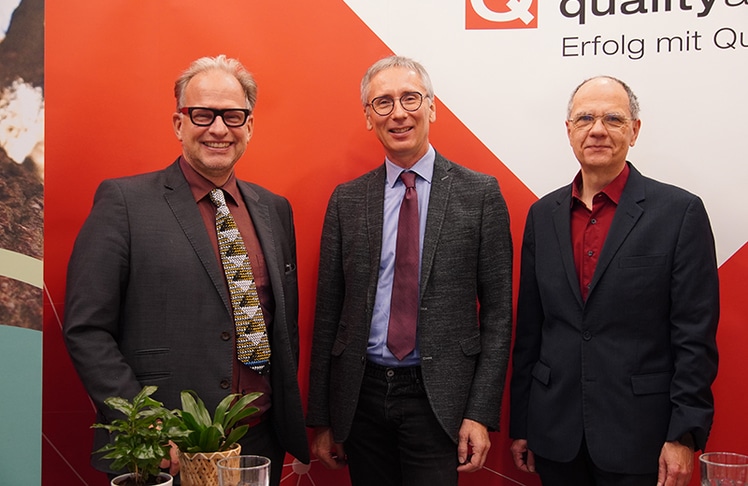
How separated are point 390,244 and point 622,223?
86cm

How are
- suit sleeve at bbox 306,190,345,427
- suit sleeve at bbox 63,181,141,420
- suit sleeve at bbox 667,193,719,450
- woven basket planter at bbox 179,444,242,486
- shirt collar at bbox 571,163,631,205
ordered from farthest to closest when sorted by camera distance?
1. suit sleeve at bbox 306,190,345,427
2. shirt collar at bbox 571,163,631,205
3. suit sleeve at bbox 667,193,719,450
4. suit sleeve at bbox 63,181,141,420
5. woven basket planter at bbox 179,444,242,486

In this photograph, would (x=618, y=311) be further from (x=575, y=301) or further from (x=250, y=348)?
(x=250, y=348)

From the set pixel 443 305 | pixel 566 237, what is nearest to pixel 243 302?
pixel 443 305

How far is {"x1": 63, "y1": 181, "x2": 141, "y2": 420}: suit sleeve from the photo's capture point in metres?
2.42

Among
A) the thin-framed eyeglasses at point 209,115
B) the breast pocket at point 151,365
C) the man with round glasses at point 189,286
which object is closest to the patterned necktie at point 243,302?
the man with round glasses at point 189,286

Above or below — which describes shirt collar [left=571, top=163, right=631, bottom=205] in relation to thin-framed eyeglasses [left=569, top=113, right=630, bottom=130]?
below

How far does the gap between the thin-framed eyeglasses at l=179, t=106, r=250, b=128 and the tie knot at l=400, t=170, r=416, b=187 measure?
684 millimetres

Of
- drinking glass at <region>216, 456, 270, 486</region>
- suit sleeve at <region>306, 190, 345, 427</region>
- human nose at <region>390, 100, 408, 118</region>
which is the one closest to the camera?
drinking glass at <region>216, 456, 270, 486</region>

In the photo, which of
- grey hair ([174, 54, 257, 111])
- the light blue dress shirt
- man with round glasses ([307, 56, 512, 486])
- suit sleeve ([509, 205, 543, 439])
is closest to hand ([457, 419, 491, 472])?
man with round glasses ([307, 56, 512, 486])

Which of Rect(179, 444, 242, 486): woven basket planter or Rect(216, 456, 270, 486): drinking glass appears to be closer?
Rect(216, 456, 270, 486): drinking glass

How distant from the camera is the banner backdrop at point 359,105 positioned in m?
3.29

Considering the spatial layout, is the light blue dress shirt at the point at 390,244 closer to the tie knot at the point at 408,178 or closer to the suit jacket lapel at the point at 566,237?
the tie knot at the point at 408,178

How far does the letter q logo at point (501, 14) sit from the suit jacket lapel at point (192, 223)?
1509 millimetres

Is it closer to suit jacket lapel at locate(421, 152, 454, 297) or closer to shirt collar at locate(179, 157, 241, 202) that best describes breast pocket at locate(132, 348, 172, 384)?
shirt collar at locate(179, 157, 241, 202)
